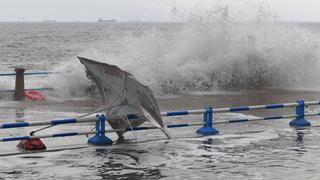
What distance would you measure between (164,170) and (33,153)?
2.87 m

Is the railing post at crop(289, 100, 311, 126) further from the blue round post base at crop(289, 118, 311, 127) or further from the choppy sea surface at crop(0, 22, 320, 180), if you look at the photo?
the choppy sea surface at crop(0, 22, 320, 180)

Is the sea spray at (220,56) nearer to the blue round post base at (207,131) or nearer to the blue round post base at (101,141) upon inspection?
the blue round post base at (207,131)

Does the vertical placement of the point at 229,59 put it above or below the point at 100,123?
above

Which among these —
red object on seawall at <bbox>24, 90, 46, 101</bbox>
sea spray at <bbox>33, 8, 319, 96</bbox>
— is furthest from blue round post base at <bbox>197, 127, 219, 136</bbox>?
sea spray at <bbox>33, 8, 319, 96</bbox>

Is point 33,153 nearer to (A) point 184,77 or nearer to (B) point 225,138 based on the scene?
(B) point 225,138

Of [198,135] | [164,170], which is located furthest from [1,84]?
[164,170]

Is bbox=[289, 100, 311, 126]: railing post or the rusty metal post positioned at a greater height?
the rusty metal post

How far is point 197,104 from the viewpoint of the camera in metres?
23.7

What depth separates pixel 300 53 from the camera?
34.1 meters

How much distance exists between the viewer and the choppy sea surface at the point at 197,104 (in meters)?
11.3

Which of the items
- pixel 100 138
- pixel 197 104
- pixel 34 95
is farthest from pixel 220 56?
pixel 100 138

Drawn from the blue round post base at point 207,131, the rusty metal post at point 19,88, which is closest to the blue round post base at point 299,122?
the blue round post base at point 207,131

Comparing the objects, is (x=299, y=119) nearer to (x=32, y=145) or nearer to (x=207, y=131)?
(x=207, y=131)

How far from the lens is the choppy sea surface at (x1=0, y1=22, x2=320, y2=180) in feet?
37.2
